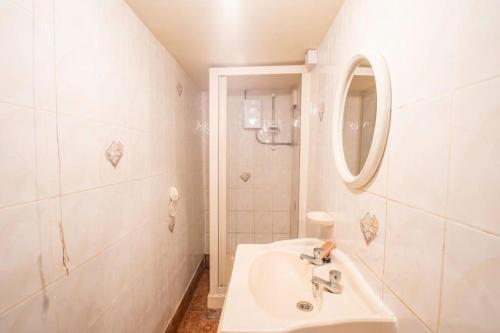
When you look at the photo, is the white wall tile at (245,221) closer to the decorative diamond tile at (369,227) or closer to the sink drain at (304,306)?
the sink drain at (304,306)

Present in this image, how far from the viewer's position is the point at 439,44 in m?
0.47

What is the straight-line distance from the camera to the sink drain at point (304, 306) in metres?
0.89

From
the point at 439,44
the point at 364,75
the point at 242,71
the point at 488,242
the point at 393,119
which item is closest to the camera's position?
the point at 488,242

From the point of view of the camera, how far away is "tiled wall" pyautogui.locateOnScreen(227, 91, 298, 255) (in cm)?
236

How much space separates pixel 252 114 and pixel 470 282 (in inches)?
82.6

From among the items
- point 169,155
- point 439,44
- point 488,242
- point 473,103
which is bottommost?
point 488,242

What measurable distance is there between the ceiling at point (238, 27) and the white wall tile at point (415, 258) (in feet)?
3.46

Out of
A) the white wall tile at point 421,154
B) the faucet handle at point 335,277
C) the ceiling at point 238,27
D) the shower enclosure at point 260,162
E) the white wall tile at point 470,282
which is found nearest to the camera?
the white wall tile at point 470,282

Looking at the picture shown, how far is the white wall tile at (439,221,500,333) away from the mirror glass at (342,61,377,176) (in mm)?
407

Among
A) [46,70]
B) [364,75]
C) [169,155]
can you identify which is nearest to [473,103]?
[364,75]

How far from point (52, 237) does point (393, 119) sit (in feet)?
3.67

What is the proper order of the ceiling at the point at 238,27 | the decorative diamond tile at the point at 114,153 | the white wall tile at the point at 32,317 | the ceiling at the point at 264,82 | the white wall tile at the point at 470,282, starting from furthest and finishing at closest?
1. the ceiling at the point at 264,82
2. the ceiling at the point at 238,27
3. the decorative diamond tile at the point at 114,153
4. the white wall tile at the point at 32,317
5. the white wall tile at the point at 470,282

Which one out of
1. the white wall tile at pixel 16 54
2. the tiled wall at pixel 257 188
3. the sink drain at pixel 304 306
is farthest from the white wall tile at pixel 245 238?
the white wall tile at pixel 16 54

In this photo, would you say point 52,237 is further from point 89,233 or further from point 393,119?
point 393,119
